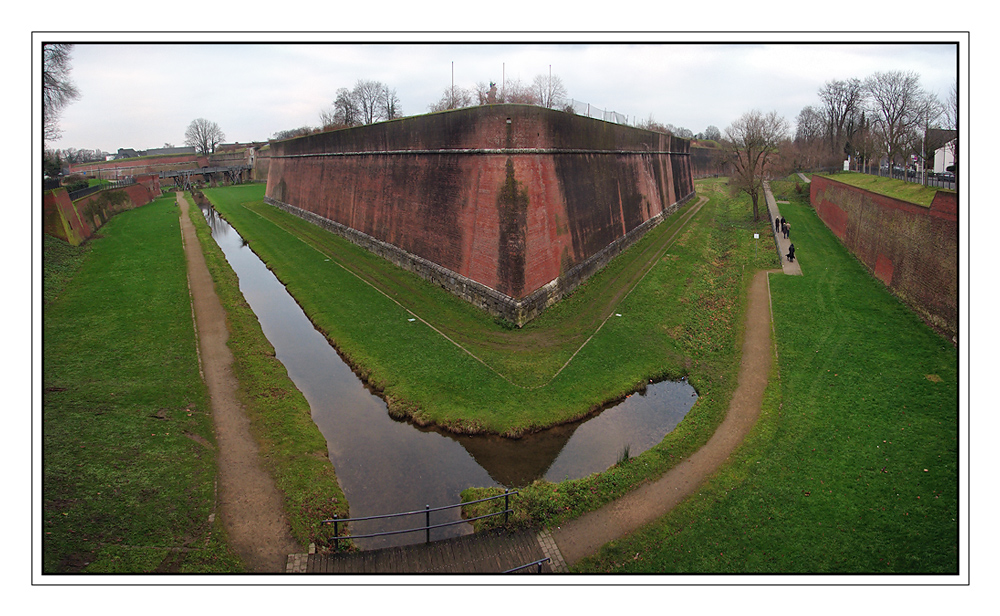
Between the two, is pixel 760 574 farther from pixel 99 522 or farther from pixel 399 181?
pixel 399 181

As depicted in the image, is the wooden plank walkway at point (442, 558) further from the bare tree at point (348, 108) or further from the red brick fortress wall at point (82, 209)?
the bare tree at point (348, 108)

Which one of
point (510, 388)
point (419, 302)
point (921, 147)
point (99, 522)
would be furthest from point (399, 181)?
point (921, 147)

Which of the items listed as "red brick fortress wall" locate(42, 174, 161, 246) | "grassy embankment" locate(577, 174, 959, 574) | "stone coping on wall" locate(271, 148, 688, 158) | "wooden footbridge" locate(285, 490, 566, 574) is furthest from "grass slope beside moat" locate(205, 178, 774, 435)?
"red brick fortress wall" locate(42, 174, 161, 246)

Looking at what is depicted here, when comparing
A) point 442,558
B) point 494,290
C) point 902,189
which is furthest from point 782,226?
point 442,558

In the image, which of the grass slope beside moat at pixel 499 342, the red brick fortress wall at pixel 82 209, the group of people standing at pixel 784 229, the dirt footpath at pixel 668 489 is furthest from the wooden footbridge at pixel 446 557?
the group of people standing at pixel 784 229

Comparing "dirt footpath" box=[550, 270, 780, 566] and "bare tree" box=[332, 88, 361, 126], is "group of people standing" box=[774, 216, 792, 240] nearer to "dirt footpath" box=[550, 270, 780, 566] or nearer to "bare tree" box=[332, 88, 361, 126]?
"dirt footpath" box=[550, 270, 780, 566]

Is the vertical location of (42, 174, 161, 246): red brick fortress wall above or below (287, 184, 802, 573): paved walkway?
above
